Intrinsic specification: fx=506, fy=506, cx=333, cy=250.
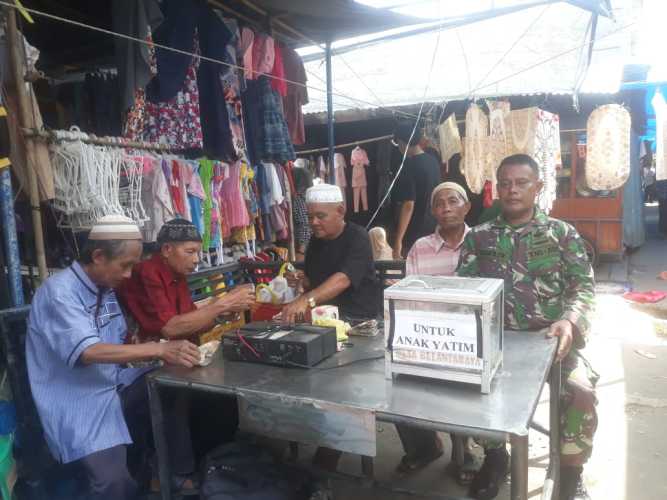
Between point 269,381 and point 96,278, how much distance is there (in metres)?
0.93

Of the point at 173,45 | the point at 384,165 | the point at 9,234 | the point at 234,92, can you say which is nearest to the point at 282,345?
the point at 9,234

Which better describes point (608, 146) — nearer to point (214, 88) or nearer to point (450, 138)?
point (450, 138)

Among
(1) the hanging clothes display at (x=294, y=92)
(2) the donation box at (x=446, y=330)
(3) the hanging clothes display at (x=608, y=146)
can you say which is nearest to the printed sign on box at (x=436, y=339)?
(2) the donation box at (x=446, y=330)

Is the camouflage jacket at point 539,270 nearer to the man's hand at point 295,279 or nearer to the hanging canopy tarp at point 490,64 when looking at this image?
the man's hand at point 295,279

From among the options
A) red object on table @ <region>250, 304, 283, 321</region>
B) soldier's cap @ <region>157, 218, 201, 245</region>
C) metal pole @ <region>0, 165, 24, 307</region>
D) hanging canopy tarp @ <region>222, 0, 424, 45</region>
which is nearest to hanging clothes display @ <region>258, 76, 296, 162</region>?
hanging canopy tarp @ <region>222, 0, 424, 45</region>

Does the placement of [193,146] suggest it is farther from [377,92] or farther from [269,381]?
[377,92]

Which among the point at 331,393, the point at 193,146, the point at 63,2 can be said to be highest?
the point at 63,2

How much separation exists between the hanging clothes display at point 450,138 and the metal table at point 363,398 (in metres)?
5.08

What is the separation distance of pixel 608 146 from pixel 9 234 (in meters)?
6.73

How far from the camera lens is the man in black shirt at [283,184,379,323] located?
2936 millimetres

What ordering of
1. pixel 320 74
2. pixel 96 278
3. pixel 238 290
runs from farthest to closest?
pixel 320 74, pixel 238 290, pixel 96 278

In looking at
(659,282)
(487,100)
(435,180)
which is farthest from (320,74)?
(659,282)

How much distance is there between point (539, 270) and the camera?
2.48 metres

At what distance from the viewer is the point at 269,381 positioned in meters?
1.91
